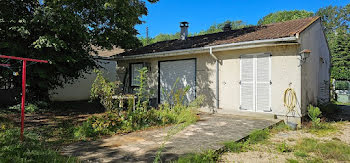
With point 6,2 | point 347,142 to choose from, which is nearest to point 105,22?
point 6,2

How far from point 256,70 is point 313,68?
2.48 metres

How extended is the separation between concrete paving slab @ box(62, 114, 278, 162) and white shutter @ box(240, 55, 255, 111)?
4.17ft

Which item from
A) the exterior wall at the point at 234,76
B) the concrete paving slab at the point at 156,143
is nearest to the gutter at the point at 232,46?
the exterior wall at the point at 234,76

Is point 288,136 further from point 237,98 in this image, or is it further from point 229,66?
point 229,66

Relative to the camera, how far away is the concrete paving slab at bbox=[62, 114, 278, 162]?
3.29 m

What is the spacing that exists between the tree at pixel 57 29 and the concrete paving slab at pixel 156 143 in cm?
458

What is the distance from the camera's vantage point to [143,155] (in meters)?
3.29

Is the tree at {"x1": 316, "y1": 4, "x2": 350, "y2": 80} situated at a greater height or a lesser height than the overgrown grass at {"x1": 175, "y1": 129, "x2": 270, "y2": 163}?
greater

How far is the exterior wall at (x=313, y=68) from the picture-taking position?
637 cm

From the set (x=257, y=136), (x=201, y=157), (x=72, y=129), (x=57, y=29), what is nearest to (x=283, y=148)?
(x=257, y=136)

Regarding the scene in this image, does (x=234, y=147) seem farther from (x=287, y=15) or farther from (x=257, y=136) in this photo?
(x=287, y=15)

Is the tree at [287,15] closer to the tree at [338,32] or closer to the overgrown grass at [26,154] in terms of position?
the tree at [338,32]

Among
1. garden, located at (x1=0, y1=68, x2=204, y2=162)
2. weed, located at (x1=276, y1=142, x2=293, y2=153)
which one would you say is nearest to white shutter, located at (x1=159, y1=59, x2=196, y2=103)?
garden, located at (x1=0, y1=68, x2=204, y2=162)

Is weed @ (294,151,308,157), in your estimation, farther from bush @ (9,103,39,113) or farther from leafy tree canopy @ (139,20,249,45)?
leafy tree canopy @ (139,20,249,45)
